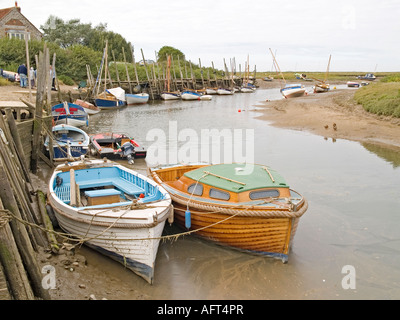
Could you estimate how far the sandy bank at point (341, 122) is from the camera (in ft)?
79.4

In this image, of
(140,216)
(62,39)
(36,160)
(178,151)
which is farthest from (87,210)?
(62,39)

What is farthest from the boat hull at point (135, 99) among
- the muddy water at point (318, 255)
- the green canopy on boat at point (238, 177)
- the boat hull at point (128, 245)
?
the boat hull at point (128, 245)

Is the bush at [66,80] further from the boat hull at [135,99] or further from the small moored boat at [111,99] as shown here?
the boat hull at [135,99]

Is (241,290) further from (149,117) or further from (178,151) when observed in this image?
(149,117)

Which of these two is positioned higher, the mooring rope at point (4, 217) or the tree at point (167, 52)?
the tree at point (167, 52)

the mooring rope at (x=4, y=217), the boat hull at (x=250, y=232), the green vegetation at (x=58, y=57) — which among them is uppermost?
the green vegetation at (x=58, y=57)

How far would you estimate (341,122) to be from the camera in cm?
2870

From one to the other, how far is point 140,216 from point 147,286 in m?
1.48

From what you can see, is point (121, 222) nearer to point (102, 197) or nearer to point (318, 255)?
point (102, 197)

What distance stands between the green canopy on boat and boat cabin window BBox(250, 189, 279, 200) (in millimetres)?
124

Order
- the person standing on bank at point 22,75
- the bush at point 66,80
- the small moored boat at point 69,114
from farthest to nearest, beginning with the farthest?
the bush at point 66,80 → the person standing on bank at point 22,75 → the small moored boat at point 69,114

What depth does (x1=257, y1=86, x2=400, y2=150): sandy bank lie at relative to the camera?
24203mm

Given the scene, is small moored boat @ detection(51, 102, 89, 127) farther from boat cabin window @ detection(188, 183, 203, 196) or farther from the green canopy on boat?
boat cabin window @ detection(188, 183, 203, 196)

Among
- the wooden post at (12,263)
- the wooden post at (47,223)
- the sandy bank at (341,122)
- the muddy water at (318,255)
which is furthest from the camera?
the sandy bank at (341,122)
